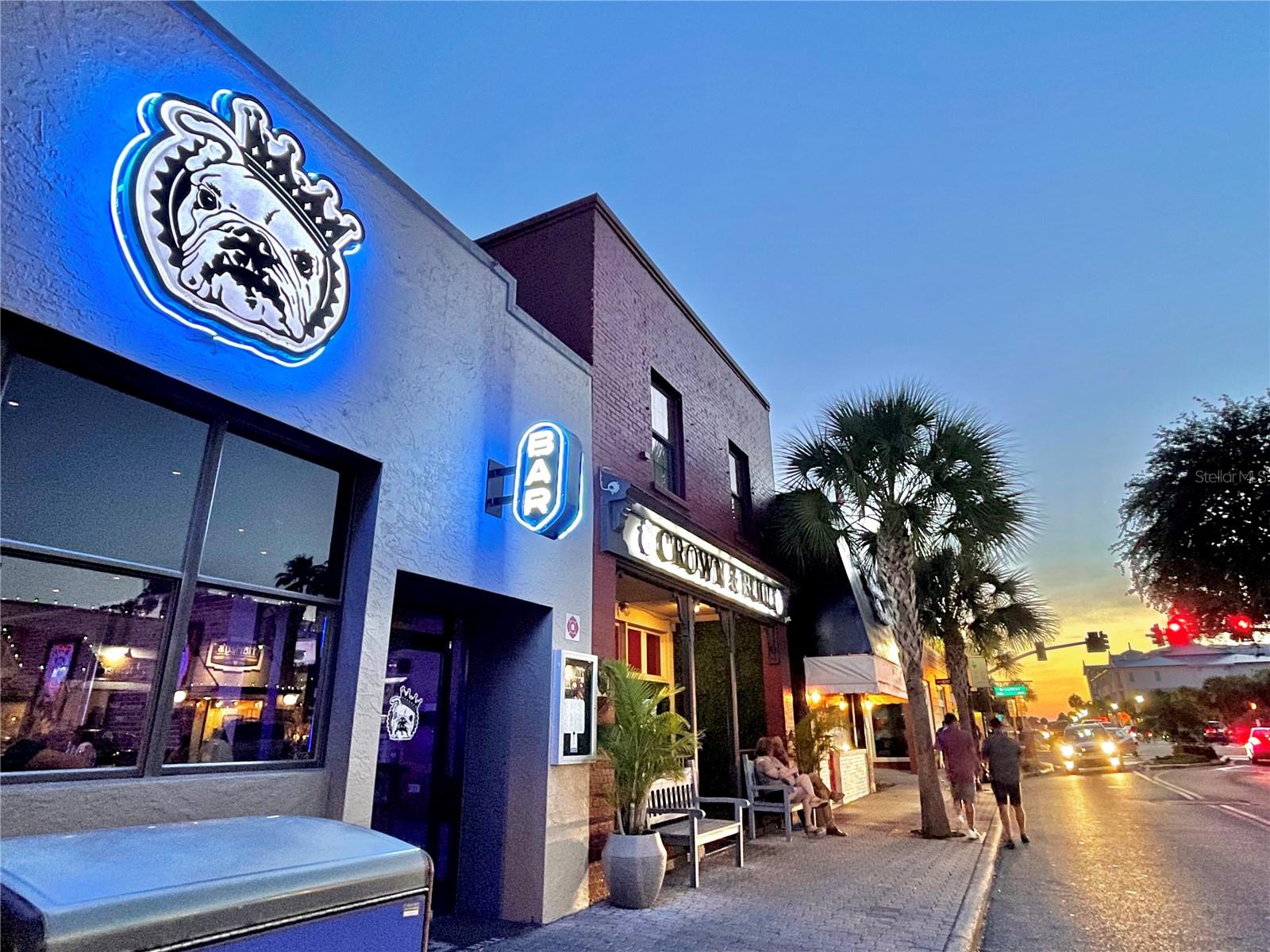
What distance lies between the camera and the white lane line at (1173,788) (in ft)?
55.1

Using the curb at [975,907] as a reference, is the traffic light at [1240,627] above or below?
above

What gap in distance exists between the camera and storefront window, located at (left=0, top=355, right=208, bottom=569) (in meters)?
3.63

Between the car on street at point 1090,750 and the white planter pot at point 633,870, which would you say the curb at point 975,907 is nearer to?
the white planter pot at point 633,870

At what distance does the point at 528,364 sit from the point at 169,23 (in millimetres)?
3923

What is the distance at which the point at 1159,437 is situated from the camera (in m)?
18.4

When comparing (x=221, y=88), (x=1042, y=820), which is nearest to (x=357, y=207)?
(x=221, y=88)

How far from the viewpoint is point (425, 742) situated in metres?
6.95

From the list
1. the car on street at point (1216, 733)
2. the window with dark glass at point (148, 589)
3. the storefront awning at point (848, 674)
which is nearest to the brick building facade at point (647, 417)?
the storefront awning at point (848, 674)

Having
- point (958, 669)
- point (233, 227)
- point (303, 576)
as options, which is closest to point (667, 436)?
point (303, 576)

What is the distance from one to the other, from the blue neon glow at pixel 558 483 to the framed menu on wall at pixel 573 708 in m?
1.36

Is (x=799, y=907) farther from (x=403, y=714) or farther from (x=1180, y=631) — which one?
(x=1180, y=631)

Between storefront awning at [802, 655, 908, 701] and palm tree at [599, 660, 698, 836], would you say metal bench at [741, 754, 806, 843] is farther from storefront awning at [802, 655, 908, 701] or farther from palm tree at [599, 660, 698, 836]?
palm tree at [599, 660, 698, 836]

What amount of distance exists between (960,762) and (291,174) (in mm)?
12206

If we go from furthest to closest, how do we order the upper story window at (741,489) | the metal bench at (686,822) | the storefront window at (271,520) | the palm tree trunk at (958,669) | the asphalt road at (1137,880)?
the palm tree trunk at (958,669) < the upper story window at (741,489) < the metal bench at (686,822) < the asphalt road at (1137,880) < the storefront window at (271,520)
